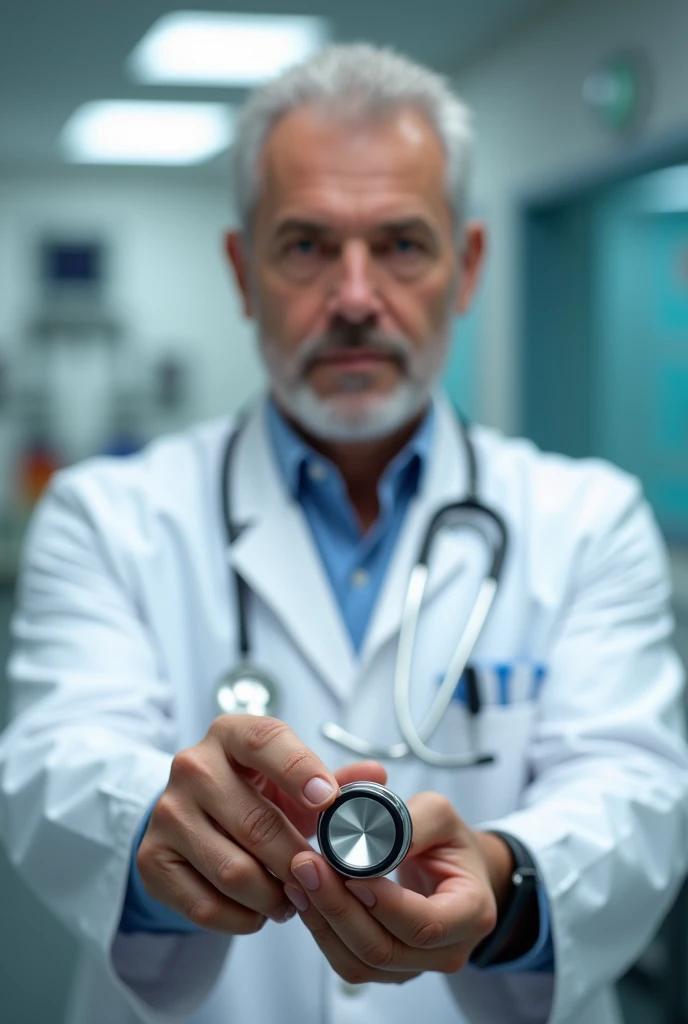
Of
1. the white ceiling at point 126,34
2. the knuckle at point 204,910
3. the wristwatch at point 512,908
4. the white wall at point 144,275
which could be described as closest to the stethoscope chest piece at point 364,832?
the knuckle at point 204,910

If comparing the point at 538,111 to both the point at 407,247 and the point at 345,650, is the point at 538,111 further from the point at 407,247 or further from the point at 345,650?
the point at 345,650

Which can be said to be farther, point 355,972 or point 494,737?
point 494,737

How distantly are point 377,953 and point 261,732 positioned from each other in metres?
0.13

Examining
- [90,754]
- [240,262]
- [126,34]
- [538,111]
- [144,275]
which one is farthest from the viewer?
[144,275]

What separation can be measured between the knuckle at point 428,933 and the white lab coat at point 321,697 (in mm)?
168

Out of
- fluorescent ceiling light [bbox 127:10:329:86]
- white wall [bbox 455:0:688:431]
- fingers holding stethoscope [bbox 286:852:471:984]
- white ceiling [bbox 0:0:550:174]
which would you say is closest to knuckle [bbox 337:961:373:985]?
fingers holding stethoscope [bbox 286:852:471:984]

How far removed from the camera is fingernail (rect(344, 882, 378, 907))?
1.79 ft

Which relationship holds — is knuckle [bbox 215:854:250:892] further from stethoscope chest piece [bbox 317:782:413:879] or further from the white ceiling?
the white ceiling

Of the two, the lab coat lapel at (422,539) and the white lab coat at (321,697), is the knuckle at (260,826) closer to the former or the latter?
the white lab coat at (321,697)

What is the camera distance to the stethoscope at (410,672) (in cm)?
84

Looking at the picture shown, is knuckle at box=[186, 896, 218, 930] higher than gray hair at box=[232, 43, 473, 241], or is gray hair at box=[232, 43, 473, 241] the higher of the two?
gray hair at box=[232, 43, 473, 241]

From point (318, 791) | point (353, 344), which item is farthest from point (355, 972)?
point (353, 344)

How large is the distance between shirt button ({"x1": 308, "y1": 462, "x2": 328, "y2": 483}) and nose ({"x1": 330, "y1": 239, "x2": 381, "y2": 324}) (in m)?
0.17

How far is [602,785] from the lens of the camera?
80 cm
